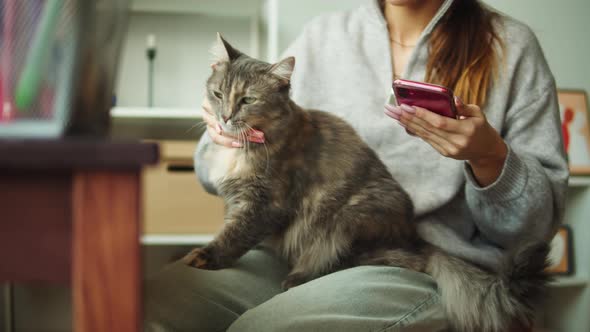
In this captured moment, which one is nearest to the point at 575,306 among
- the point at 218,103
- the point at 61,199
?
the point at 218,103

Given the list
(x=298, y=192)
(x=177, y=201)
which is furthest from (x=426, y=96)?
(x=177, y=201)

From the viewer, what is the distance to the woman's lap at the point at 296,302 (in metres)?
0.91

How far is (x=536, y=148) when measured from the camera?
123 cm

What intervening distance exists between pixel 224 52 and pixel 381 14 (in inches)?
→ 18.8

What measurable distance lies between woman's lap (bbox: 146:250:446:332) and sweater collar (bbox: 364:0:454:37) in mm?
650

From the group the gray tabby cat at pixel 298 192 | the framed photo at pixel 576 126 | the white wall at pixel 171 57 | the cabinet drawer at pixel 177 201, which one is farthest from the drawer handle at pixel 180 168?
the framed photo at pixel 576 126

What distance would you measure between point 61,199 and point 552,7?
8.63 feet

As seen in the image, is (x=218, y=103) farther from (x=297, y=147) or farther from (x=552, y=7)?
(x=552, y=7)

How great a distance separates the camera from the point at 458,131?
101cm

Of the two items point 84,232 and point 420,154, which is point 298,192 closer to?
point 420,154

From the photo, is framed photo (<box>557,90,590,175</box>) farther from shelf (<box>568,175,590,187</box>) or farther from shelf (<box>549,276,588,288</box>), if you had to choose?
shelf (<box>549,276,588,288</box>)

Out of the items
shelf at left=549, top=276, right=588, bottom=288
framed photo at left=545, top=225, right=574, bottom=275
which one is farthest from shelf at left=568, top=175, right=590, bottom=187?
shelf at left=549, top=276, right=588, bottom=288

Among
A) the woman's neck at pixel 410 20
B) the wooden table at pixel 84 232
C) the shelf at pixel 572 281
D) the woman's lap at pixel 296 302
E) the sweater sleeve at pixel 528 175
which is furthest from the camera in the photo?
the shelf at pixel 572 281

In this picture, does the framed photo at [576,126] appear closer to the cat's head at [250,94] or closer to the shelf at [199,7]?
the shelf at [199,7]
